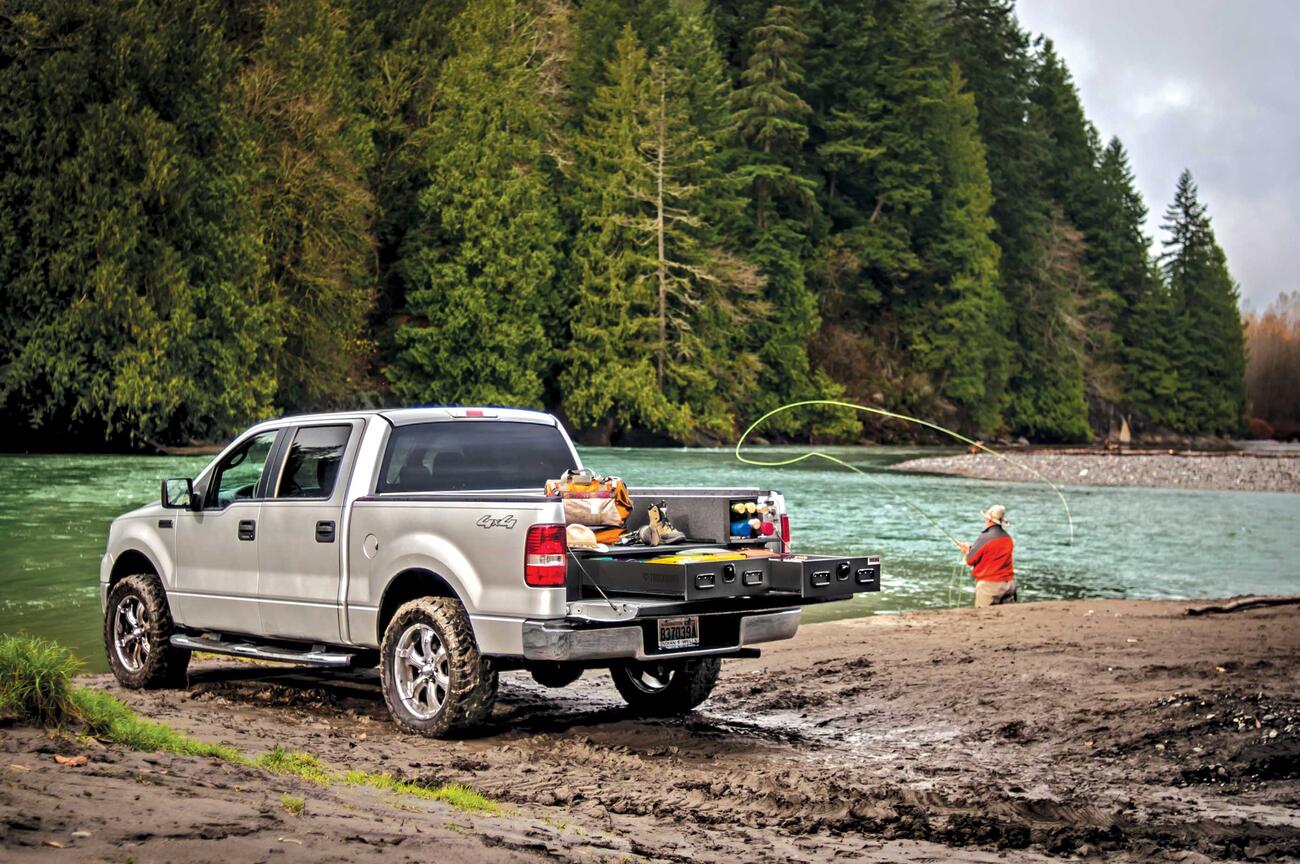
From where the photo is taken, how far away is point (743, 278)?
2815 inches

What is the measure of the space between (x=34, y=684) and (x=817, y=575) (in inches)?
171

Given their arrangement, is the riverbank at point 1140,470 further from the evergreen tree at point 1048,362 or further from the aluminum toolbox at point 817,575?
the aluminum toolbox at point 817,575

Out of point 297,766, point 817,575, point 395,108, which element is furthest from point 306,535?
point 395,108

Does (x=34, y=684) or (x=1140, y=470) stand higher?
(x=1140, y=470)

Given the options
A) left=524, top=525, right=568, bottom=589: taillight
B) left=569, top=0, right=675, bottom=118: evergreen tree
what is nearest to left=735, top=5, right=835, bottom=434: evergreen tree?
left=569, top=0, right=675, bottom=118: evergreen tree

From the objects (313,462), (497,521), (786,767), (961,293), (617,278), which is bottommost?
(786,767)

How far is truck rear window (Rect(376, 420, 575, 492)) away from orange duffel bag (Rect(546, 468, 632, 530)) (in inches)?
29.8

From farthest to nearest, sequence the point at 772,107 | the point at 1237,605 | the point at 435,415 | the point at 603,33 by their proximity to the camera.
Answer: the point at 772,107 < the point at 603,33 < the point at 1237,605 < the point at 435,415

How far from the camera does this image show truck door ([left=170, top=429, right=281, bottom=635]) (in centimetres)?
1052

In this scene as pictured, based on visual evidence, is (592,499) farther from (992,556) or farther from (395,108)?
(395,108)

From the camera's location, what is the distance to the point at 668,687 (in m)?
10.8

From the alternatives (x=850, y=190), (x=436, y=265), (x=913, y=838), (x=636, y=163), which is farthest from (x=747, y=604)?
(x=850, y=190)

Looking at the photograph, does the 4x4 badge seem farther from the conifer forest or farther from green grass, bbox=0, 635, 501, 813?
the conifer forest

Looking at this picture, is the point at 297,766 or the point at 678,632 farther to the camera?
the point at 678,632
